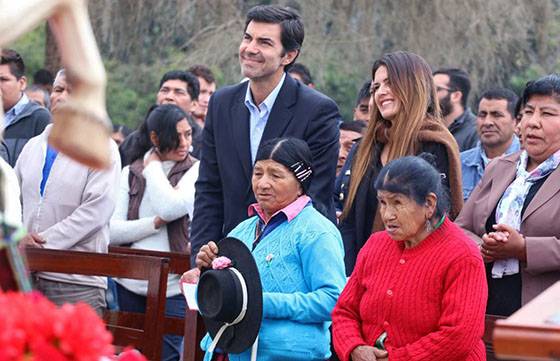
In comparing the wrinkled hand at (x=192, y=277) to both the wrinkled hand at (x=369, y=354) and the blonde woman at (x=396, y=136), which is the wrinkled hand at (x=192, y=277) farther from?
the wrinkled hand at (x=369, y=354)

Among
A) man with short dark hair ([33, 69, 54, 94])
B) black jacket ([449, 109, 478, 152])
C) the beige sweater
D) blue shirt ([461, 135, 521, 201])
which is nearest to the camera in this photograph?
the beige sweater

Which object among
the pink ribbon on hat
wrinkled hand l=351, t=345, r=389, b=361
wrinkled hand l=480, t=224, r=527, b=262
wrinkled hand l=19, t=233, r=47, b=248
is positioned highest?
wrinkled hand l=480, t=224, r=527, b=262

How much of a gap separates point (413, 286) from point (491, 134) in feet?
12.9

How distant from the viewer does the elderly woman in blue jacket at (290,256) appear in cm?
554

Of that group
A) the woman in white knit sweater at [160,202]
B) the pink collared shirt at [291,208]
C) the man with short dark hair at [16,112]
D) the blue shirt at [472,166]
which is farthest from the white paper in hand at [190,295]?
the man with short dark hair at [16,112]

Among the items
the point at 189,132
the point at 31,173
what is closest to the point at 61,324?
the point at 31,173

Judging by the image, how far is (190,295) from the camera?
5785 mm

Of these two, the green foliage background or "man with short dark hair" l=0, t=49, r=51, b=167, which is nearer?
"man with short dark hair" l=0, t=49, r=51, b=167

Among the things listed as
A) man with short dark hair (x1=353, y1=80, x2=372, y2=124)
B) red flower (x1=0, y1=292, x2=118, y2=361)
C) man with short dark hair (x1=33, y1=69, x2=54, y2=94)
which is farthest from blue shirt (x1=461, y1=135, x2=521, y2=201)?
red flower (x1=0, y1=292, x2=118, y2=361)

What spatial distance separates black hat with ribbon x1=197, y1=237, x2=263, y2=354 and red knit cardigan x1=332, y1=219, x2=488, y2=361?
382mm

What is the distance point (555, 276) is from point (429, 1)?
335 inches

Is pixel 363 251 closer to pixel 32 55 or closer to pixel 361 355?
pixel 361 355

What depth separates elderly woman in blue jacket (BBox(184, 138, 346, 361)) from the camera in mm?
5535

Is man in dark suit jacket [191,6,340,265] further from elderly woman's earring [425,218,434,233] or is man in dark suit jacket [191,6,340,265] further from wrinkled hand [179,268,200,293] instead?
elderly woman's earring [425,218,434,233]
